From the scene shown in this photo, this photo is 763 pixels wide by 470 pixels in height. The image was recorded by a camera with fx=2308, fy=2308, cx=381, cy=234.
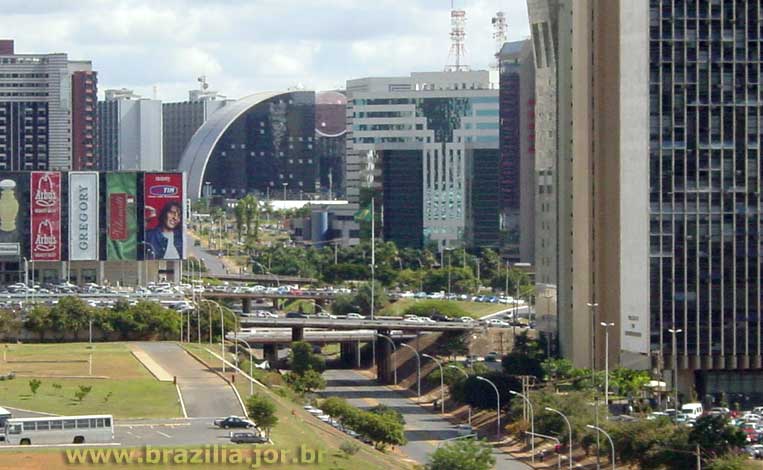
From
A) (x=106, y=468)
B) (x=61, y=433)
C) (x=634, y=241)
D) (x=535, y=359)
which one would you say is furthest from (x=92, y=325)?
(x=106, y=468)

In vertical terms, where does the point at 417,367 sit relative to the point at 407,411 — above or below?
above

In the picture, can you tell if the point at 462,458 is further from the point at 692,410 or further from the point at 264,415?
the point at 692,410

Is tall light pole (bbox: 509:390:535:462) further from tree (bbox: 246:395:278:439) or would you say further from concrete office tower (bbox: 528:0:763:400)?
tree (bbox: 246:395:278:439)

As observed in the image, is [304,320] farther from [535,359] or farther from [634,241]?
[634,241]

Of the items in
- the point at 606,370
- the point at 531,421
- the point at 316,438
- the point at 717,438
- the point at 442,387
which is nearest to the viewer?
the point at 717,438

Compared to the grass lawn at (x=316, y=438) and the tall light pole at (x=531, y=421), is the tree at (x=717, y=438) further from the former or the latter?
the tall light pole at (x=531, y=421)

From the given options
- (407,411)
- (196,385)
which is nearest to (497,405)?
(407,411)

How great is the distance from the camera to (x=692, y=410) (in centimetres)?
11938

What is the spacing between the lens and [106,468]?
9044 cm

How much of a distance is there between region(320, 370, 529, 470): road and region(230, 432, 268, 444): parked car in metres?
13.8

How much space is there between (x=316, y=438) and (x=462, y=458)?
10628mm

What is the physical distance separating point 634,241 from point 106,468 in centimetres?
5122

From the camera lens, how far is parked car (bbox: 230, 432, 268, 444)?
100637 millimetres

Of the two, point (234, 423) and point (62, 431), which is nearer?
point (62, 431)
